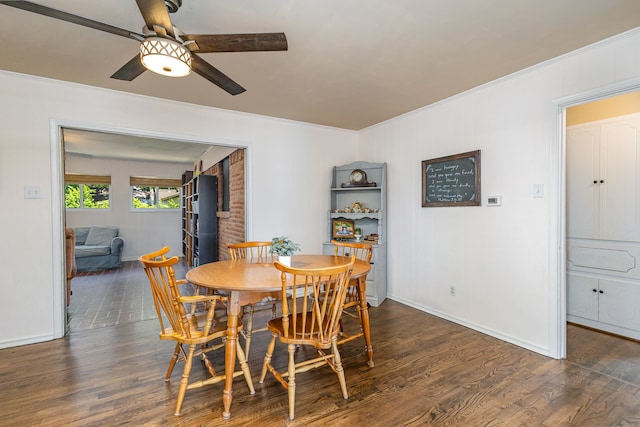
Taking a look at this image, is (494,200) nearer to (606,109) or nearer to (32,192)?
(606,109)

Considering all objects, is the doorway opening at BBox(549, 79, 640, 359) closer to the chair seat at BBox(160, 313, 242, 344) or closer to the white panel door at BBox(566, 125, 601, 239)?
the white panel door at BBox(566, 125, 601, 239)

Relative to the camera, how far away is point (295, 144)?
420 cm

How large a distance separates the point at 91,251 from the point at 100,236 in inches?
21.0

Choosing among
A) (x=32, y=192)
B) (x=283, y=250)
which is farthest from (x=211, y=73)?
(x=32, y=192)

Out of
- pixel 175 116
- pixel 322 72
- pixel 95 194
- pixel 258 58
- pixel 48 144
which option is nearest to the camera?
pixel 258 58

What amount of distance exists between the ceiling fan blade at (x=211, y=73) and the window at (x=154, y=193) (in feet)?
20.8

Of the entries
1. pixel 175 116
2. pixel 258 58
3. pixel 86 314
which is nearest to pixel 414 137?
pixel 258 58

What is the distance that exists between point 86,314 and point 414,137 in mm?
4323

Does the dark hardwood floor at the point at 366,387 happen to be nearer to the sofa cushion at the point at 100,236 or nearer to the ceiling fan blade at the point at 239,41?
the ceiling fan blade at the point at 239,41

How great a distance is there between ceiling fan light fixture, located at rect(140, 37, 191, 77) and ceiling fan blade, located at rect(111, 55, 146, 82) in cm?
15

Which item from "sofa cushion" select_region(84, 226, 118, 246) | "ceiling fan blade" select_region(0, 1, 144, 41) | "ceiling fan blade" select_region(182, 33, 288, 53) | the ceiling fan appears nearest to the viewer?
"ceiling fan blade" select_region(0, 1, 144, 41)

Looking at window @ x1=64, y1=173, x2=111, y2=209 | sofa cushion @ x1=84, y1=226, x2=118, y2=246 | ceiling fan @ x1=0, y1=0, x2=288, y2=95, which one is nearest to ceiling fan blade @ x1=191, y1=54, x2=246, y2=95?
ceiling fan @ x1=0, y1=0, x2=288, y2=95

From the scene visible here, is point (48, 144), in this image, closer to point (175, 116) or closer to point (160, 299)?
point (175, 116)

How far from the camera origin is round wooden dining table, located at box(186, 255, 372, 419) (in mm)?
1852
